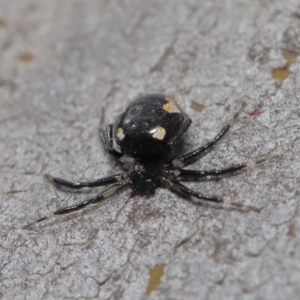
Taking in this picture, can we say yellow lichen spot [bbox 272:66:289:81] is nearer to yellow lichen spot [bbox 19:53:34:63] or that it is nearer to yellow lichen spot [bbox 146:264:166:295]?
yellow lichen spot [bbox 146:264:166:295]

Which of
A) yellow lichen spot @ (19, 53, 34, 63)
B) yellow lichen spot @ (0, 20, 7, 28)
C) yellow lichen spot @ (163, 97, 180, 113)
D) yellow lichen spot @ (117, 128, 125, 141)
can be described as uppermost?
yellow lichen spot @ (163, 97, 180, 113)

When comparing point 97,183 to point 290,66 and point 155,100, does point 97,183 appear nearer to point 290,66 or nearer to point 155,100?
point 155,100

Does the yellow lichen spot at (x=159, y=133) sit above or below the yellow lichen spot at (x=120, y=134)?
above

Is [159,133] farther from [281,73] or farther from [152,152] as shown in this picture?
[281,73]

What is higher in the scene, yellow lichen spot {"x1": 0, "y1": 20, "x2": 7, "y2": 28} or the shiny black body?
the shiny black body

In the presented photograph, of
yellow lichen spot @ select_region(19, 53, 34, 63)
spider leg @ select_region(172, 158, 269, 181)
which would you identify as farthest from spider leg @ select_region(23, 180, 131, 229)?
yellow lichen spot @ select_region(19, 53, 34, 63)

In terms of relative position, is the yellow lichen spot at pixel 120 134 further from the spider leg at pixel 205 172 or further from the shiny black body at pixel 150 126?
the spider leg at pixel 205 172

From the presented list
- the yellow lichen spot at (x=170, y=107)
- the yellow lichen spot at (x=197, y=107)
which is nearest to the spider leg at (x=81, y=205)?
the yellow lichen spot at (x=170, y=107)

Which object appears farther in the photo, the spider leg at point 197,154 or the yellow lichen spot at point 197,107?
the yellow lichen spot at point 197,107
